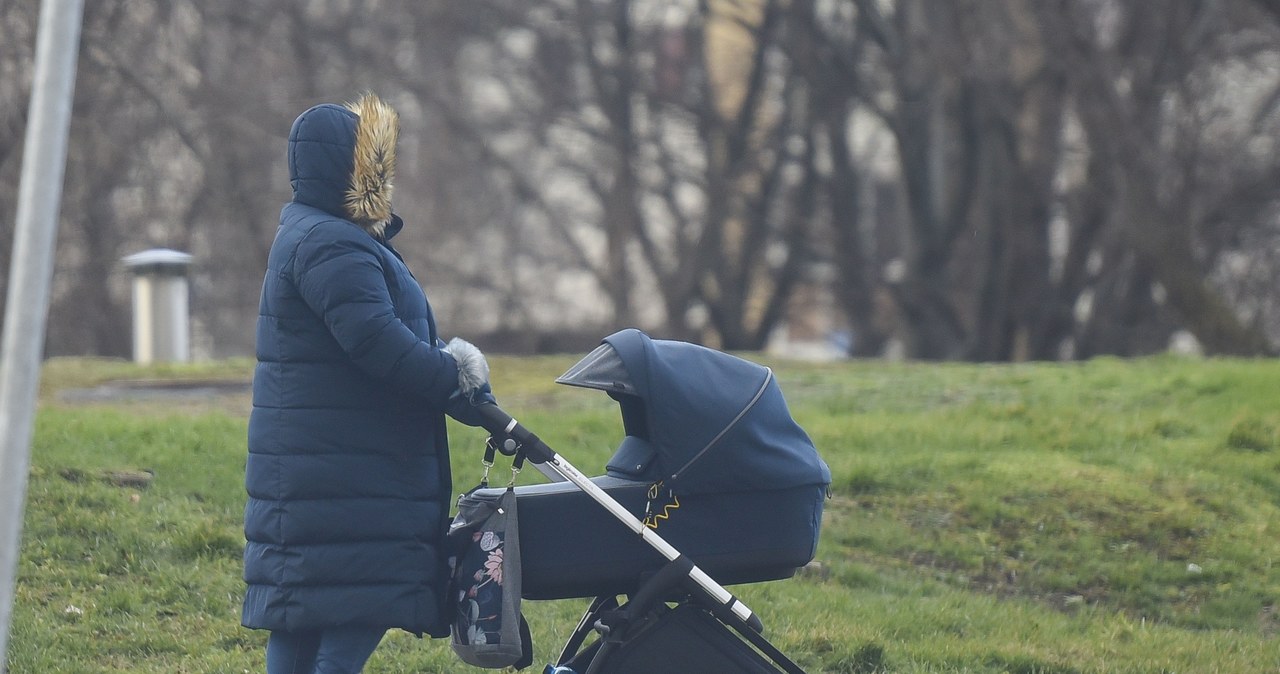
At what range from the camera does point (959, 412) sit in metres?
10.5

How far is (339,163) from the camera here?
448 centimetres

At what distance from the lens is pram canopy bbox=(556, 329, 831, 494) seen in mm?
4496

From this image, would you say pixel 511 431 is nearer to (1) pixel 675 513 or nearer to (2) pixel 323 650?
(1) pixel 675 513

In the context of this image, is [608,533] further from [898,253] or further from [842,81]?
[898,253]

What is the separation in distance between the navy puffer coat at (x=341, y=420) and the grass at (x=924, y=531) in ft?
4.83

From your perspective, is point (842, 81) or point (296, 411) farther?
point (842, 81)

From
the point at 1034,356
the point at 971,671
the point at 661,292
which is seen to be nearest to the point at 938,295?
the point at 1034,356

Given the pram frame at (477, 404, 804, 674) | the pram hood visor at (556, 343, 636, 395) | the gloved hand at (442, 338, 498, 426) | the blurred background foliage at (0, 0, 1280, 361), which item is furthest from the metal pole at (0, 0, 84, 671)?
the blurred background foliage at (0, 0, 1280, 361)

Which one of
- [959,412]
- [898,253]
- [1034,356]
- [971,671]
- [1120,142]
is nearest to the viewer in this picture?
[971,671]

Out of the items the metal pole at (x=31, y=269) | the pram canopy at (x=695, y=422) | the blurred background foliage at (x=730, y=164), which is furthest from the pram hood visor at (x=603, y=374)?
the blurred background foliage at (x=730, y=164)

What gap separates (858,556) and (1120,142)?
10.8 metres

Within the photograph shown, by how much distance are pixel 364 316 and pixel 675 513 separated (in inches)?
40.1

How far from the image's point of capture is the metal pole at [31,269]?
3.76 meters

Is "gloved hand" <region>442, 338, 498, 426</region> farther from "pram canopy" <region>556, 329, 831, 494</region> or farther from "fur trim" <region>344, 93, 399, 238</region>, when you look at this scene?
"fur trim" <region>344, 93, 399, 238</region>
